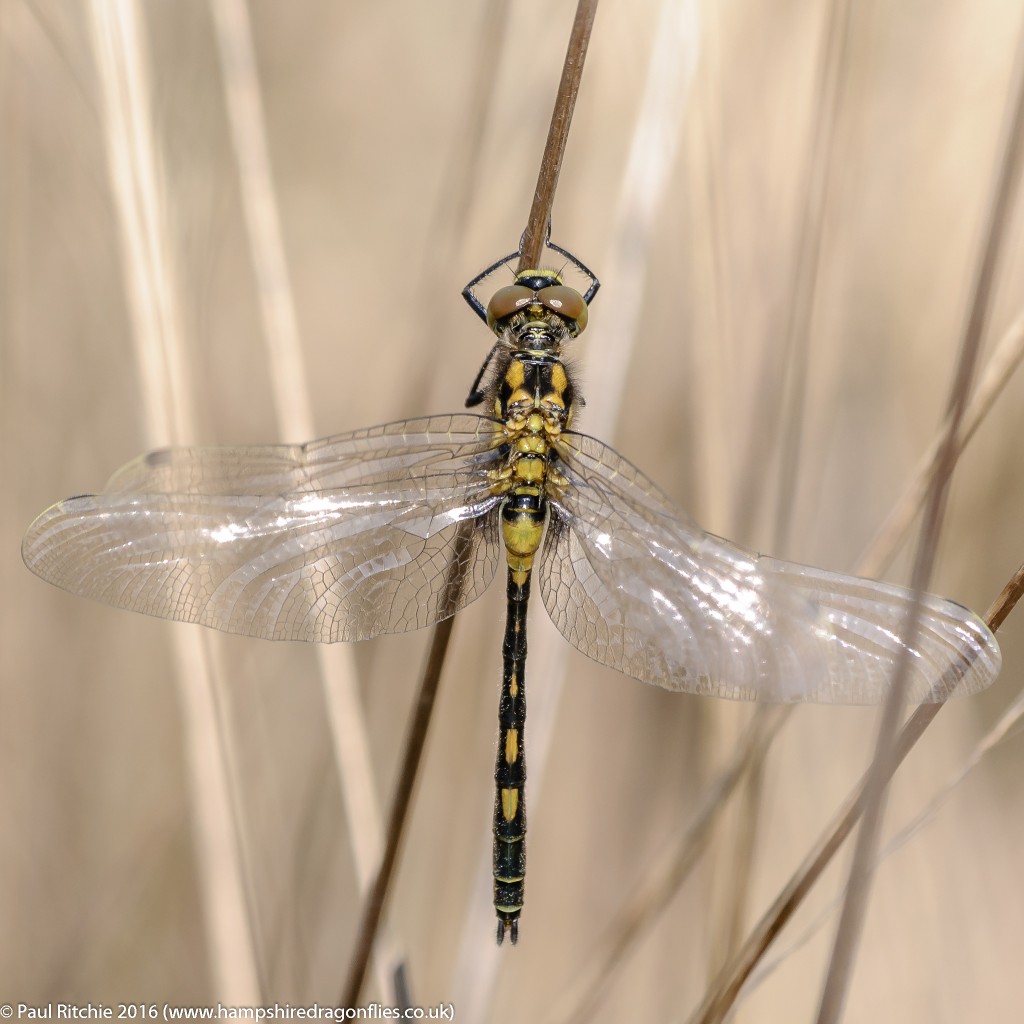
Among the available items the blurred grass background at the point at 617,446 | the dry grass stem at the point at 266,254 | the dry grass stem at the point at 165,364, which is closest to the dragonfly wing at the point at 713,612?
the blurred grass background at the point at 617,446

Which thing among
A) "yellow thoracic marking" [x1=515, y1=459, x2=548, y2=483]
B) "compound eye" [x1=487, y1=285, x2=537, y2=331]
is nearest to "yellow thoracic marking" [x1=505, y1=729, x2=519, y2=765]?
"yellow thoracic marking" [x1=515, y1=459, x2=548, y2=483]

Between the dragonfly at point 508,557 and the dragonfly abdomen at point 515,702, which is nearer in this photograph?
the dragonfly at point 508,557

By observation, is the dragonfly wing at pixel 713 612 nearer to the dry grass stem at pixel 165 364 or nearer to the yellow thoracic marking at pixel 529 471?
the yellow thoracic marking at pixel 529 471

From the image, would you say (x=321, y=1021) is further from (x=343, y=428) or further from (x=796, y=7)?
(x=796, y=7)

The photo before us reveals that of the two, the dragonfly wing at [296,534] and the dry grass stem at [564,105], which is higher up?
the dry grass stem at [564,105]

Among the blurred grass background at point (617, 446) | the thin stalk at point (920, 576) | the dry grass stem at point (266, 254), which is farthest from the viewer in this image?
the blurred grass background at point (617, 446)
